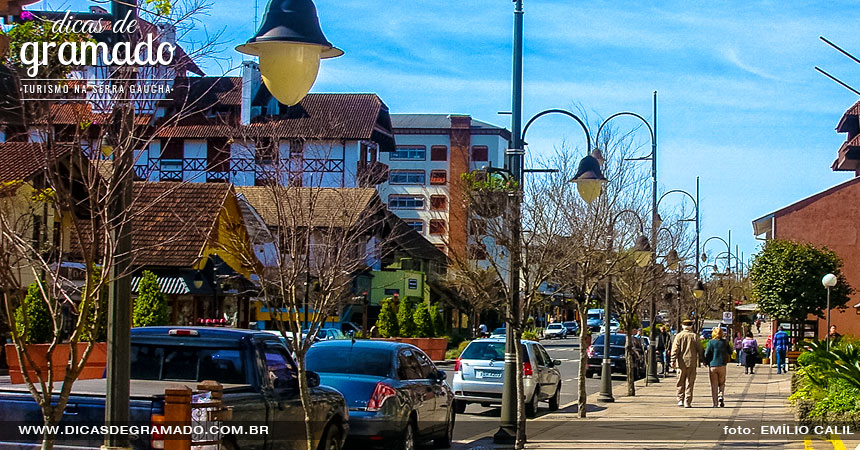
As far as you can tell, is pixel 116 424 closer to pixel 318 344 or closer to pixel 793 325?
pixel 318 344

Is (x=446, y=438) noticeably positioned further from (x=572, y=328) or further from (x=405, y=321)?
(x=572, y=328)

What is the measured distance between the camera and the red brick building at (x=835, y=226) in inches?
1984

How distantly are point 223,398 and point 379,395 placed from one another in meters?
4.50

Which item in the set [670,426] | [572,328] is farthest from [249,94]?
[572,328]

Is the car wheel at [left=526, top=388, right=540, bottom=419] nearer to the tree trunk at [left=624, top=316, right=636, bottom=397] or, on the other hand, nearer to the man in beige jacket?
the man in beige jacket

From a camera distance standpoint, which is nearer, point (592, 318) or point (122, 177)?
point (122, 177)

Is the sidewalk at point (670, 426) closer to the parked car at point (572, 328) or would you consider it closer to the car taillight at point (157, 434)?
the car taillight at point (157, 434)

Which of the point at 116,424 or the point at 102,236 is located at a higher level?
the point at 102,236

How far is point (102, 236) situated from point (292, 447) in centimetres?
421

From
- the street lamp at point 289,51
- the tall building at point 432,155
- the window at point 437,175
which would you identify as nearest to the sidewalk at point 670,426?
the street lamp at point 289,51

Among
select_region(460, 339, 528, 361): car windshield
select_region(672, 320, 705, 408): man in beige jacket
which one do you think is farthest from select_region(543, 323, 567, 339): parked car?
select_region(460, 339, 528, 361): car windshield

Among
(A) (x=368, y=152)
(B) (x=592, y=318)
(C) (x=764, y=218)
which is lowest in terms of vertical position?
(B) (x=592, y=318)

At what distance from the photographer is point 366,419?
1327 centimetres

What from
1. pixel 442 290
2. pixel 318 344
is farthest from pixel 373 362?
pixel 442 290
